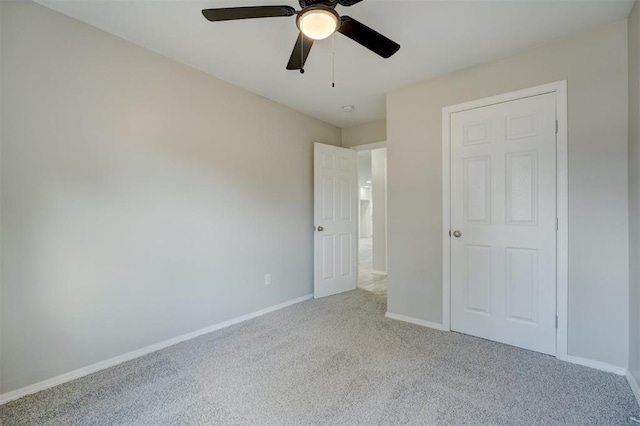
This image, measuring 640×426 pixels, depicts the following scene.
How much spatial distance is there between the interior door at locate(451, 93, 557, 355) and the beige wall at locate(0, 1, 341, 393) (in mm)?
2061

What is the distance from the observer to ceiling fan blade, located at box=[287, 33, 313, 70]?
5.44ft

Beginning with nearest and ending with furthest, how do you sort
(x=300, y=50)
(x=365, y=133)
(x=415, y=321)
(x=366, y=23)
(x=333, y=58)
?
(x=300, y=50), (x=366, y=23), (x=333, y=58), (x=415, y=321), (x=365, y=133)

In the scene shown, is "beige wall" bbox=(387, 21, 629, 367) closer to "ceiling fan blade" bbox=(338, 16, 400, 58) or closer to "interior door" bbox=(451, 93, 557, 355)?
"interior door" bbox=(451, 93, 557, 355)

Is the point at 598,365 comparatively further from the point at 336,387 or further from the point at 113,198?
the point at 113,198

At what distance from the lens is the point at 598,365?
2.05 metres

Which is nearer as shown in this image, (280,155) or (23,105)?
(23,105)

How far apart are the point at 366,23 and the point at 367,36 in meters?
0.52

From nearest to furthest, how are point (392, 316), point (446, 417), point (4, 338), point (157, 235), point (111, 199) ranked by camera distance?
point (446, 417) → point (4, 338) → point (111, 199) → point (157, 235) → point (392, 316)

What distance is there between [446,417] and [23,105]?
3.12 m

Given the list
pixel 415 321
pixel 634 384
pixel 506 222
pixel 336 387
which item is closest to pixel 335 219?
pixel 415 321

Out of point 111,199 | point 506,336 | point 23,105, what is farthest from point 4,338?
point 506,336

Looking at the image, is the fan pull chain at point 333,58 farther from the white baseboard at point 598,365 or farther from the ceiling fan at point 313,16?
the white baseboard at point 598,365

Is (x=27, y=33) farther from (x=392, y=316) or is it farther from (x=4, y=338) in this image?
(x=392, y=316)

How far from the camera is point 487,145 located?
2529 mm
